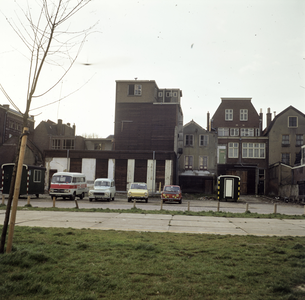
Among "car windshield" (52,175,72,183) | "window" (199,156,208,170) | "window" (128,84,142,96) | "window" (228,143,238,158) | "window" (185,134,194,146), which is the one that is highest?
"window" (128,84,142,96)

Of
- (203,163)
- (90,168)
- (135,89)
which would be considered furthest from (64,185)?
(203,163)

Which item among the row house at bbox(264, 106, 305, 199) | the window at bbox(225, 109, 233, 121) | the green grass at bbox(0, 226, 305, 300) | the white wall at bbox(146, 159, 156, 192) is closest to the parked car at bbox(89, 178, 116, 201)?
the white wall at bbox(146, 159, 156, 192)

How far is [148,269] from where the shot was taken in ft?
20.7

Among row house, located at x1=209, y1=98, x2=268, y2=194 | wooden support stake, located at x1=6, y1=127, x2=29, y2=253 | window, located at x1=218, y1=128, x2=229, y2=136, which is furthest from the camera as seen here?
window, located at x1=218, y1=128, x2=229, y2=136

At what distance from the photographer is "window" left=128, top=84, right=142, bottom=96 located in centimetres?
5275

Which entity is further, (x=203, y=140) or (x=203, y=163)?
(x=203, y=140)

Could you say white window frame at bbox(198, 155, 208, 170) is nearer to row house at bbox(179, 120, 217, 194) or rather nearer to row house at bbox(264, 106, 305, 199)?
row house at bbox(179, 120, 217, 194)

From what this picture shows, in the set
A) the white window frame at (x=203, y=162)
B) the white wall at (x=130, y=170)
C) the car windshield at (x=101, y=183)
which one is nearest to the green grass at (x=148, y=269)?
the car windshield at (x=101, y=183)

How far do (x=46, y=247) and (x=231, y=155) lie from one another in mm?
50826

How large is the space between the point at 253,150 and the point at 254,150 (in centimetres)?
17

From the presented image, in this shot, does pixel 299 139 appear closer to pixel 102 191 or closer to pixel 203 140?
pixel 203 140

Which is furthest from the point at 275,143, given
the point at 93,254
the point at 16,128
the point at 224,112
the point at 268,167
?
the point at 93,254

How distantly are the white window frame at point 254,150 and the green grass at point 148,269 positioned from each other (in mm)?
Answer: 47858

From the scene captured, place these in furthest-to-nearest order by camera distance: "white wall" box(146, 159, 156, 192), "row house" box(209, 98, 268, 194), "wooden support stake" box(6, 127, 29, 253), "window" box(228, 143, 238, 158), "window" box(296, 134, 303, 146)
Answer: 1. "window" box(228, 143, 238, 158)
2. "window" box(296, 134, 303, 146)
3. "row house" box(209, 98, 268, 194)
4. "white wall" box(146, 159, 156, 192)
5. "wooden support stake" box(6, 127, 29, 253)
